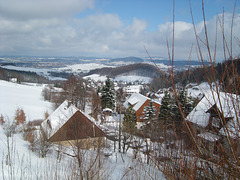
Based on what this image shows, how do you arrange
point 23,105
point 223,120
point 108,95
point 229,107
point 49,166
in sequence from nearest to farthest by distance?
point 223,120
point 229,107
point 49,166
point 108,95
point 23,105

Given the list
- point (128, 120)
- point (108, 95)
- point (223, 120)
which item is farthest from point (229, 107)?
point (108, 95)

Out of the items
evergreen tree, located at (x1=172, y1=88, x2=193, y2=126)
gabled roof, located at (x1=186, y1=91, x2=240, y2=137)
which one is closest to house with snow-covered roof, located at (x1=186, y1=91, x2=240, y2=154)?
gabled roof, located at (x1=186, y1=91, x2=240, y2=137)

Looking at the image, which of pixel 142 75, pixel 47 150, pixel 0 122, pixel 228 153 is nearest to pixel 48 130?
pixel 47 150

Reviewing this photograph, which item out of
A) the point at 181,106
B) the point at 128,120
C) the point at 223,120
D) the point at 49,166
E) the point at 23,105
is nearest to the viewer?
the point at 223,120

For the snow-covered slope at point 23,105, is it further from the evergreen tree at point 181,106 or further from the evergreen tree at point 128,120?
the evergreen tree at point 181,106

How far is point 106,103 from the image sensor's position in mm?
25641

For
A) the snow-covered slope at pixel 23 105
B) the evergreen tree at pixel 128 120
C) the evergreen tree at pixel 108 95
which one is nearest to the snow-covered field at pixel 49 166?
the evergreen tree at pixel 128 120

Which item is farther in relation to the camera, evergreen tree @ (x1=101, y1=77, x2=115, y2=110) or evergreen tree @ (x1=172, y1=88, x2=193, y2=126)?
evergreen tree @ (x1=101, y1=77, x2=115, y2=110)

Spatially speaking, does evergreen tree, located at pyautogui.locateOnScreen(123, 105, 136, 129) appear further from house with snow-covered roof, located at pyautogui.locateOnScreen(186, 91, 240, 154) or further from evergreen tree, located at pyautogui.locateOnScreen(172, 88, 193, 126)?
house with snow-covered roof, located at pyautogui.locateOnScreen(186, 91, 240, 154)

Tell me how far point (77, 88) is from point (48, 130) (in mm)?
16734

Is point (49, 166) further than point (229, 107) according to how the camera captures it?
Yes

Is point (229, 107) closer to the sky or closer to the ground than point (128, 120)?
closer to the sky

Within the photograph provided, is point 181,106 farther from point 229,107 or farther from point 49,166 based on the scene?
point 49,166

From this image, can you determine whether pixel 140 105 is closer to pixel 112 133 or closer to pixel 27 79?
pixel 112 133
